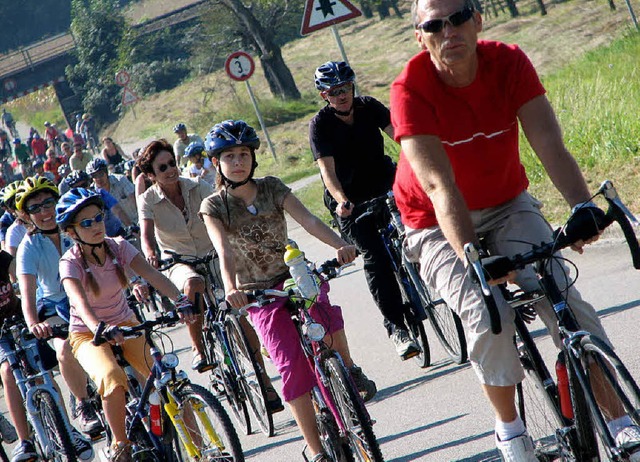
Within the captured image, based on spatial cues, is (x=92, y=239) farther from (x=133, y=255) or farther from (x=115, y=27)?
(x=115, y=27)

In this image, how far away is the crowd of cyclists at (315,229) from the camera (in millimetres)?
4090

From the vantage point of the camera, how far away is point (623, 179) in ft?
35.6

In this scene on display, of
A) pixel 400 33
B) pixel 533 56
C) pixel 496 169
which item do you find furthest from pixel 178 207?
pixel 400 33

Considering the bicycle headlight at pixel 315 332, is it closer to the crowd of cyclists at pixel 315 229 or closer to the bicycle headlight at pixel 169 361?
the crowd of cyclists at pixel 315 229

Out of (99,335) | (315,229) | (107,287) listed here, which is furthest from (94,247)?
(315,229)

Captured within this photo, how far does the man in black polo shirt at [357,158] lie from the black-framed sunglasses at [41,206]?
6.39 feet

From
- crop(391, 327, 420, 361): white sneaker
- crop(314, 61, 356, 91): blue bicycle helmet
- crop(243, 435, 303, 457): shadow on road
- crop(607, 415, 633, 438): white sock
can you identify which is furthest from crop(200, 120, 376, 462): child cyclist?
crop(607, 415, 633, 438): white sock

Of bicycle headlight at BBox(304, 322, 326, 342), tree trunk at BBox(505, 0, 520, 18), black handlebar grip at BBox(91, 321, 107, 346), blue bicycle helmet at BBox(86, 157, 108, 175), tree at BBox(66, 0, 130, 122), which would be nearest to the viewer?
bicycle headlight at BBox(304, 322, 326, 342)

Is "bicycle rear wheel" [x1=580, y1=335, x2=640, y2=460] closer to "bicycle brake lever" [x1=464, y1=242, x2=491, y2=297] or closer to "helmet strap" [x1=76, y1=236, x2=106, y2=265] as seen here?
"bicycle brake lever" [x1=464, y1=242, x2=491, y2=297]

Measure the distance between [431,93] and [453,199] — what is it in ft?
1.45

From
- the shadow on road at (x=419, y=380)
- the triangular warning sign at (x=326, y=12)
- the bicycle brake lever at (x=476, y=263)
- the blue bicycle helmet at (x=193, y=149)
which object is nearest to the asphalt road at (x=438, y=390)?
the shadow on road at (x=419, y=380)

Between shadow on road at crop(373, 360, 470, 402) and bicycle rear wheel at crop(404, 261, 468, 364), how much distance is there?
2.7 inches

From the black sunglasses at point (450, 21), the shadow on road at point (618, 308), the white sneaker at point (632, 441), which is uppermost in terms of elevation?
the black sunglasses at point (450, 21)

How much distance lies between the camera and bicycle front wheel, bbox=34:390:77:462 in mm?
7195
